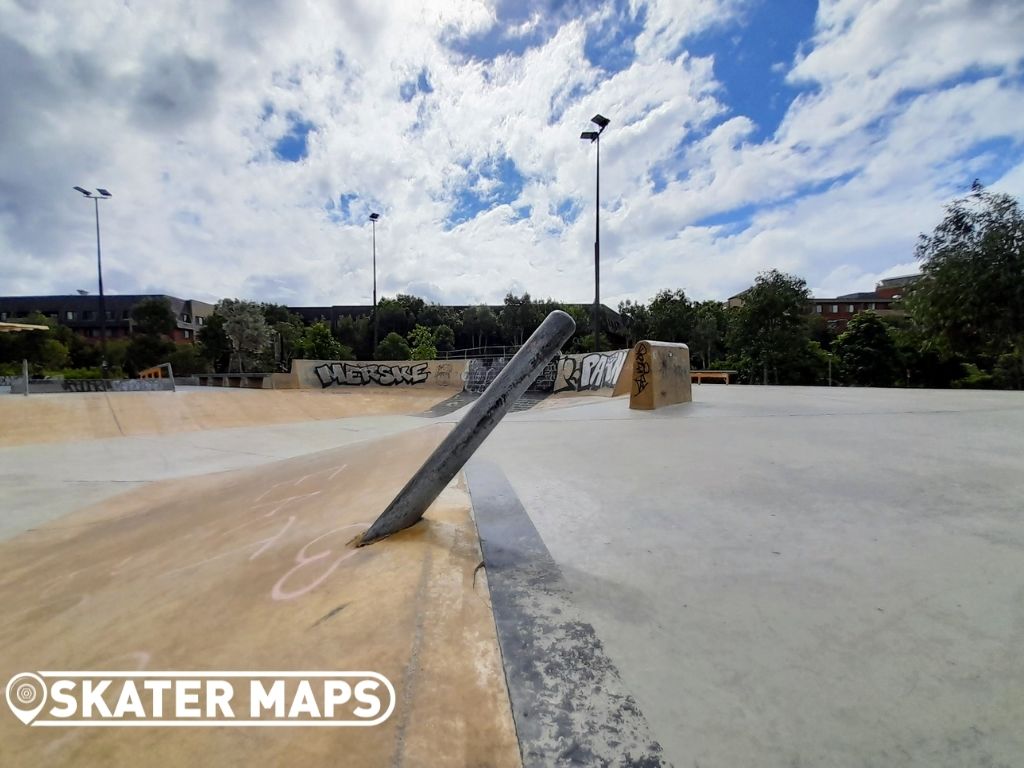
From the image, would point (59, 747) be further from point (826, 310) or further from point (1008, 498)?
point (826, 310)

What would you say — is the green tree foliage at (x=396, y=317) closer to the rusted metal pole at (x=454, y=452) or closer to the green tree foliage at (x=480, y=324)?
the green tree foliage at (x=480, y=324)

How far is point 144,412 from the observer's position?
1260 cm

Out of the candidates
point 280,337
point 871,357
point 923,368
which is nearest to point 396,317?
point 280,337

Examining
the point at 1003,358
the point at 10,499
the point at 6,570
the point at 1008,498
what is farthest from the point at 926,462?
the point at 1003,358

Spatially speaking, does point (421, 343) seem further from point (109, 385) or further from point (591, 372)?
point (591, 372)

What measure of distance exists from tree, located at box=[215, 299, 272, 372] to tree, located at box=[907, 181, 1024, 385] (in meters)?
50.1

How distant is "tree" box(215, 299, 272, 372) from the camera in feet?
149

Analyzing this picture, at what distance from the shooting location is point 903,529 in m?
2.71

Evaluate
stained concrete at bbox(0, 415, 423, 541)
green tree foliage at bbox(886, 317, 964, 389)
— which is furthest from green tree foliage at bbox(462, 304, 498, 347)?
stained concrete at bbox(0, 415, 423, 541)

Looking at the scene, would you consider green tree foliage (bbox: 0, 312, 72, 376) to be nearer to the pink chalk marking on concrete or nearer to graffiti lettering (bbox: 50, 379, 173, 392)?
graffiti lettering (bbox: 50, 379, 173, 392)

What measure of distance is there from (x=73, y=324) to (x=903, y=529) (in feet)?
317

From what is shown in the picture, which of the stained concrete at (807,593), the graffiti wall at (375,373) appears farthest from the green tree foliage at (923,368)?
the stained concrete at (807,593)

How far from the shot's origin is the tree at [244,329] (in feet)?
149

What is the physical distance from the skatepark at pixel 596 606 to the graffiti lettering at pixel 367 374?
2218cm
